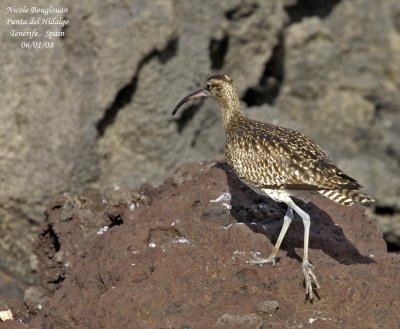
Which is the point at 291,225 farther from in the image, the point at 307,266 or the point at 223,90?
the point at 223,90

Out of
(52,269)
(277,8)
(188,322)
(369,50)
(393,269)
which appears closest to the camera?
(188,322)

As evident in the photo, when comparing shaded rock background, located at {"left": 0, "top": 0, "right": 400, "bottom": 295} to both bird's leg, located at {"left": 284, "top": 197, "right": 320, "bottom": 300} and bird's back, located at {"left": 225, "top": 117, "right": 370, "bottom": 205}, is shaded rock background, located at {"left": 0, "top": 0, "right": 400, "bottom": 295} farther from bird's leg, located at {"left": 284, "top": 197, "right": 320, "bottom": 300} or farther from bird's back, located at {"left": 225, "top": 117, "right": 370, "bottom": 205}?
bird's leg, located at {"left": 284, "top": 197, "right": 320, "bottom": 300}

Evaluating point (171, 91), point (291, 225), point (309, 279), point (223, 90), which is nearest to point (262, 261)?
point (309, 279)

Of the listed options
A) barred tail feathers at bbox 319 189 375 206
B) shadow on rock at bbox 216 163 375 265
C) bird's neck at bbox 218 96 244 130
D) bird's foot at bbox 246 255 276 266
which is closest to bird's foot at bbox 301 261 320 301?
bird's foot at bbox 246 255 276 266

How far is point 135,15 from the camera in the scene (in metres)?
12.4

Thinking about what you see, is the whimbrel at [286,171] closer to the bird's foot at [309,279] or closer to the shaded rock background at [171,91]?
the bird's foot at [309,279]

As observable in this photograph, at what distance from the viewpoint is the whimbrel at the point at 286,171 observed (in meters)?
8.79

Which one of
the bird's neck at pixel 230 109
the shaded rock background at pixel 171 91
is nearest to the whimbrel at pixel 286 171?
the bird's neck at pixel 230 109

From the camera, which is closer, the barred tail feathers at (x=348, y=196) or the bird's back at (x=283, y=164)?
the barred tail feathers at (x=348, y=196)

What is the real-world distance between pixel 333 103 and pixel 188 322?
745 centimetres

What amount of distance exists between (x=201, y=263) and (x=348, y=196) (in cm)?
142

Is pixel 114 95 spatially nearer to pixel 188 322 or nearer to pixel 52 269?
pixel 52 269

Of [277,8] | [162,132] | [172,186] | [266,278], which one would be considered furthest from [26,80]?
[266,278]

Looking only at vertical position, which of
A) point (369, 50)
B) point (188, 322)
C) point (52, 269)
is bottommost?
point (52, 269)
